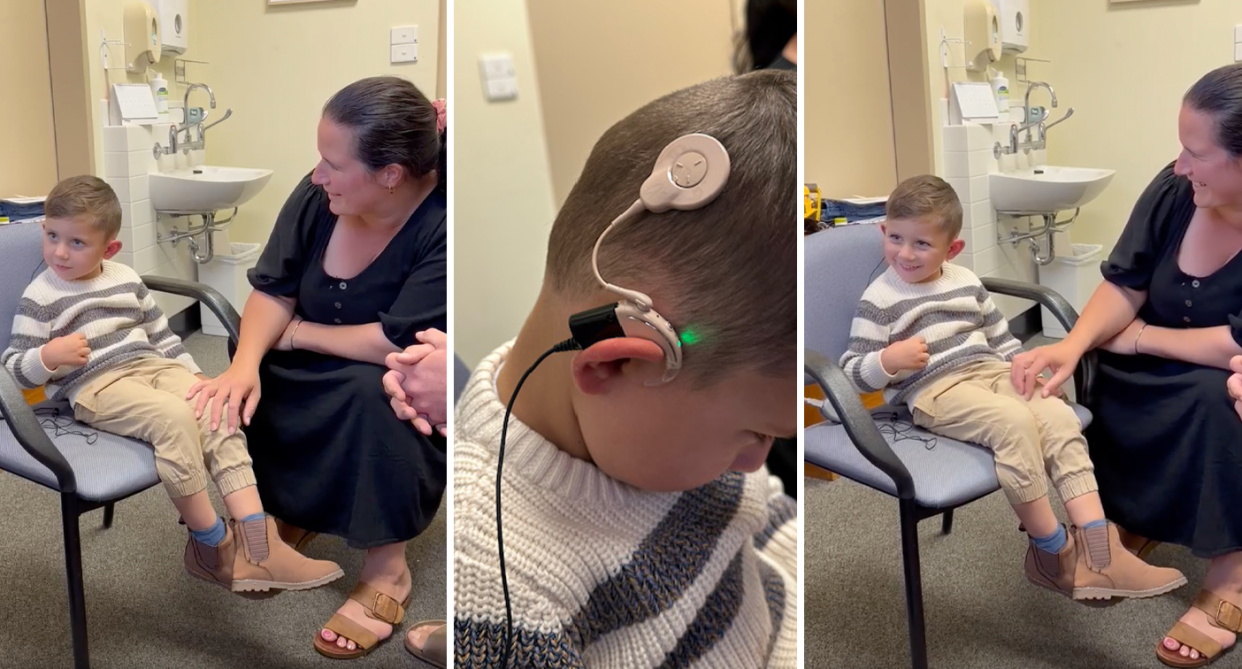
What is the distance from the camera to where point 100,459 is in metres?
0.98

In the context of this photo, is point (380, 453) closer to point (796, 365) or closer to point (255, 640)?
point (255, 640)

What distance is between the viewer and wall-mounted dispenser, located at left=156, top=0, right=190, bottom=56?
0.94m

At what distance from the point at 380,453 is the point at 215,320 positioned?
0.22 meters

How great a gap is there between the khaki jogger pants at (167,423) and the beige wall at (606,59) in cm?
53

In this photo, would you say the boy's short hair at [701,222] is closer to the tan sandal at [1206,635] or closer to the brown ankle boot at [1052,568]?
the brown ankle boot at [1052,568]

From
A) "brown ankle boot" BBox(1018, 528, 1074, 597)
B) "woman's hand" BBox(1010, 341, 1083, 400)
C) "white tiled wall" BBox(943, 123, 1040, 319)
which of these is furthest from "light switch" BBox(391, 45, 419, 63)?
"brown ankle boot" BBox(1018, 528, 1074, 597)

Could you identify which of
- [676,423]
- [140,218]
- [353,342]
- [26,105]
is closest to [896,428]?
[676,423]

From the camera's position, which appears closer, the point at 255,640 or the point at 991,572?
the point at 255,640

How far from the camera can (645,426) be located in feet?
2.28

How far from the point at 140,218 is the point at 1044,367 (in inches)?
39.0

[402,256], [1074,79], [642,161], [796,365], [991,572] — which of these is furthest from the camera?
[991,572]

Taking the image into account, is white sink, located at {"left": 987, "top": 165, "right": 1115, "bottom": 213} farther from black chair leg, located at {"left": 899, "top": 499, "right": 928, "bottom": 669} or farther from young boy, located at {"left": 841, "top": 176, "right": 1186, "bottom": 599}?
black chair leg, located at {"left": 899, "top": 499, "right": 928, "bottom": 669}

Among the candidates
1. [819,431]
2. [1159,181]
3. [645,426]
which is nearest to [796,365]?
[645,426]

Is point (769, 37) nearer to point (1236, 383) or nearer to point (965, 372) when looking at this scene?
point (965, 372)
